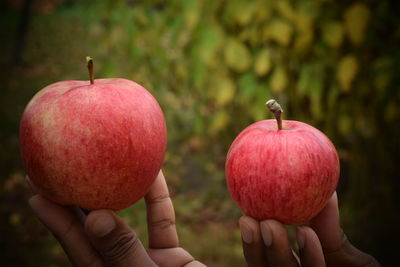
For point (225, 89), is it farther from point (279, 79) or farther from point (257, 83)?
point (279, 79)

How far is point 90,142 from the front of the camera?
1.02 metres

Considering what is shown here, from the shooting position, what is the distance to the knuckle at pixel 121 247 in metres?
1.04

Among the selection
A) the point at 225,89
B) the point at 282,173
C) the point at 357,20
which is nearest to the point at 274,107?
the point at 282,173

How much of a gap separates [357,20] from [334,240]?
1.26 metres

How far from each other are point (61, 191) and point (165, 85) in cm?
234

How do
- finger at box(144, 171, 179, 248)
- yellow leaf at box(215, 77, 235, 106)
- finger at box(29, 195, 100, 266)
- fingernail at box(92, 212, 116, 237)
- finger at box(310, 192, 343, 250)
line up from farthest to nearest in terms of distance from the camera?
yellow leaf at box(215, 77, 235, 106) → finger at box(144, 171, 179, 248) → finger at box(310, 192, 343, 250) → finger at box(29, 195, 100, 266) → fingernail at box(92, 212, 116, 237)

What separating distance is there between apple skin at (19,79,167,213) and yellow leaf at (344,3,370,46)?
1.38m

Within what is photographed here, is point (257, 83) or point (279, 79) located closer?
point (279, 79)

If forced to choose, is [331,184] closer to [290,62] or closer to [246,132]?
[246,132]

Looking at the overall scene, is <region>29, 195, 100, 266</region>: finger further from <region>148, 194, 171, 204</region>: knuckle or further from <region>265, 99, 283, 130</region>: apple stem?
<region>265, 99, 283, 130</region>: apple stem

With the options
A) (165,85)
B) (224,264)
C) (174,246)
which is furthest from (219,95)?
(174,246)

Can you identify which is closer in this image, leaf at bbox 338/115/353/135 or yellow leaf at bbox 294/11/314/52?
yellow leaf at bbox 294/11/314/52

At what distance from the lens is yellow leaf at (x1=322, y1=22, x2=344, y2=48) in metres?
2.15

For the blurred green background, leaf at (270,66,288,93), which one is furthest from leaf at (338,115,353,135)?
leaf at (270,66,288,93)
